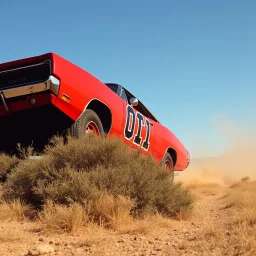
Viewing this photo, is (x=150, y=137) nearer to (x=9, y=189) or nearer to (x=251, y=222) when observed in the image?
(x=9, y=189)

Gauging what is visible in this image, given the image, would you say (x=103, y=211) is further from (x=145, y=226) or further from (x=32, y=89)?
(x=32, y=89)

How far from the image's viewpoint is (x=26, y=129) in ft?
19.0

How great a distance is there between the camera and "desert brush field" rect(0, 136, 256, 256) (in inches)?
119

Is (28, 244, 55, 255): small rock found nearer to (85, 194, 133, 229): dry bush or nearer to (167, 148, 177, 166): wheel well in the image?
(85, 194, 133, 229): dry bush

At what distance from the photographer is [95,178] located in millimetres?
4402

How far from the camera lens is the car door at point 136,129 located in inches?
258

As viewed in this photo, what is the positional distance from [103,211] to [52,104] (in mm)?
1781

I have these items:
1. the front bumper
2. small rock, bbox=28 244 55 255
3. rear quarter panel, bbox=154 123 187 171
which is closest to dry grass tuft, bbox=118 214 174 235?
small rock, bbox=28 244 55 255

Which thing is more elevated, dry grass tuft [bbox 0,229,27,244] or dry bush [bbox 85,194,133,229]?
dry bush [bbox 85,194,133,229]

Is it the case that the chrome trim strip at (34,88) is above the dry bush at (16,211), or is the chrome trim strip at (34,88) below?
above

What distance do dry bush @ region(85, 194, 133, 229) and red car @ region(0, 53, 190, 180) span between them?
1.62 meters

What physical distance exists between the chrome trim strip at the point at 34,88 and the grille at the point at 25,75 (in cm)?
15

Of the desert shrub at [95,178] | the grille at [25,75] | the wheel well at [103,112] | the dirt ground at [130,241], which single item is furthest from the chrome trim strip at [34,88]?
the dirt ground at [130,241]

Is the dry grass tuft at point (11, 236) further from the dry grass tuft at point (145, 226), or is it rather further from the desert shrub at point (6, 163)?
the desert shrub at point (6, 163)
